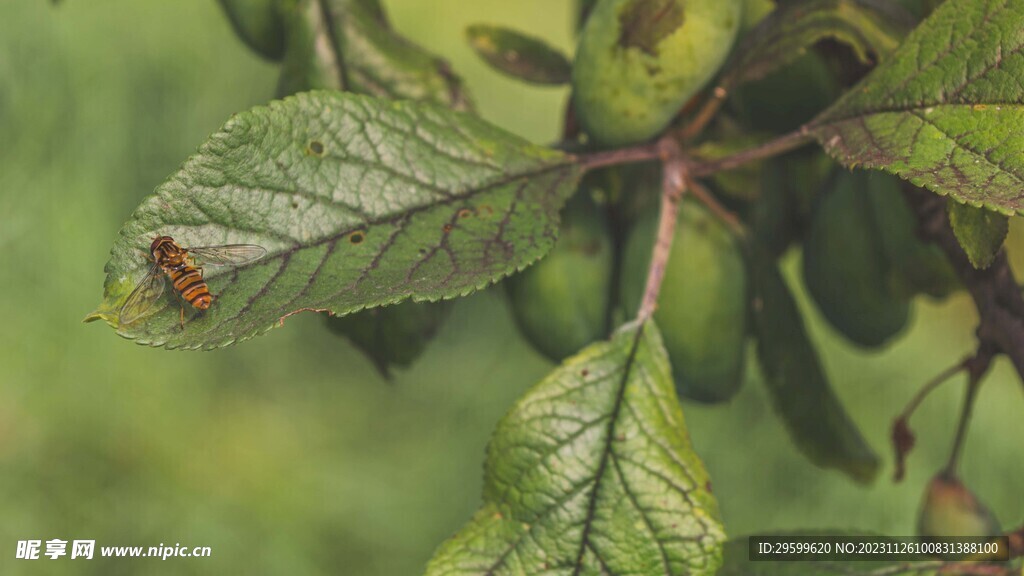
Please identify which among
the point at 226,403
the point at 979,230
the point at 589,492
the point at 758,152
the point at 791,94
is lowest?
the point at 589,492

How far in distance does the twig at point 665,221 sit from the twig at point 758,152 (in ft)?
0.05

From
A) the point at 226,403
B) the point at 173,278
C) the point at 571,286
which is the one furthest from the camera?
the point at 226,403

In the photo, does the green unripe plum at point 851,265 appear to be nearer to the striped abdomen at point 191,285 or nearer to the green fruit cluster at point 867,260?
the green fruit cluster at point 867,260

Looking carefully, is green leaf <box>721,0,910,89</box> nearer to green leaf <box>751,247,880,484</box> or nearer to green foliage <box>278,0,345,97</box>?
green leaf <box>751,247,880,484</box>

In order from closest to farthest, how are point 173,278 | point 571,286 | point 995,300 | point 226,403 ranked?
point 173,278 → point 995,300 → point 571,286 → point 226,403

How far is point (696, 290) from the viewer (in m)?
0.78

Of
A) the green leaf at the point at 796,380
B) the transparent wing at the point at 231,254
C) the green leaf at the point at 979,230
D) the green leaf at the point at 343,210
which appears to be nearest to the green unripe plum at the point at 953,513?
the green leaf at the point at 796,380

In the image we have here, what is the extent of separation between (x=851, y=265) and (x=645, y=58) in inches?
11.3

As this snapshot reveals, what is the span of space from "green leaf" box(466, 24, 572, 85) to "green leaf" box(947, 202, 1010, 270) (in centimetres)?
35

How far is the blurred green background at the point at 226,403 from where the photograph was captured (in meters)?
1.86

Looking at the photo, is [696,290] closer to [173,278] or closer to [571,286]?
[571,286]

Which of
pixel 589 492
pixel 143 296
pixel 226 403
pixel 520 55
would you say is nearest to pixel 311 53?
pixel 520 55

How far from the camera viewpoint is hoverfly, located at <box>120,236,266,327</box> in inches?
21.2

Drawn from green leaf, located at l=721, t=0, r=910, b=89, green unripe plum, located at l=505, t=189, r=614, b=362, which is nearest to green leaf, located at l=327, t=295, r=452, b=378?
green unripe plum, located at l=505, t=189, r=614, b=362
